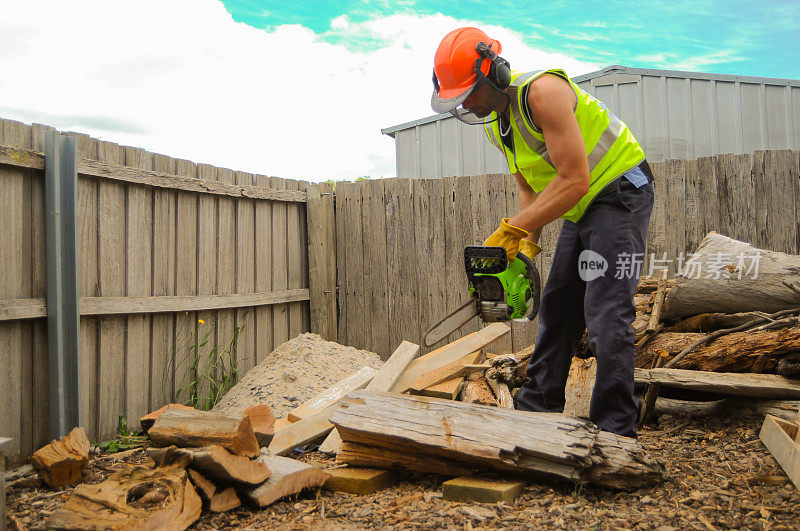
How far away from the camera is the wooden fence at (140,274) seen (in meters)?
3.92

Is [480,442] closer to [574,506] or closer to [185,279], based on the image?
[574,506]

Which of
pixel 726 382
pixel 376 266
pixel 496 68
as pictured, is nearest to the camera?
pixel 496 68

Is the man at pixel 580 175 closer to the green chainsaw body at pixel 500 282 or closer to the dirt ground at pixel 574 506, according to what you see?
the green chainsaw body at pixel 500 282

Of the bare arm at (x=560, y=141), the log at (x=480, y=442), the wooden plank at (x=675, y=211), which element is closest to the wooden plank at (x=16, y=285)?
the log at (x=480, y=442)

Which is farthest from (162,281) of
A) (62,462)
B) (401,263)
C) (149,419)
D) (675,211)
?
(675,211)

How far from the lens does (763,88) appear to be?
8.88 metres

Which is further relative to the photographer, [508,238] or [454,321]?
[454,321]

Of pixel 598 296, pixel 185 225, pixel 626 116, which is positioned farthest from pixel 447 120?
pixel 598 296

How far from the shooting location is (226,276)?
5.57 meters

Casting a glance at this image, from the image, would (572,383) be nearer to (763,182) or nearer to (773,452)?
(773,452)

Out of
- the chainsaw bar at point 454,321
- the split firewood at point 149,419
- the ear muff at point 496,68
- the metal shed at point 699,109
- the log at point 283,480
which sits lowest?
the split firewood at point 149,419

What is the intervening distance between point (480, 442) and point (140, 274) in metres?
3.28

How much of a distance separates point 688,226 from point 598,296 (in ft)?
10.6

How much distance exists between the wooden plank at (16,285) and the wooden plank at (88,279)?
35 cm
